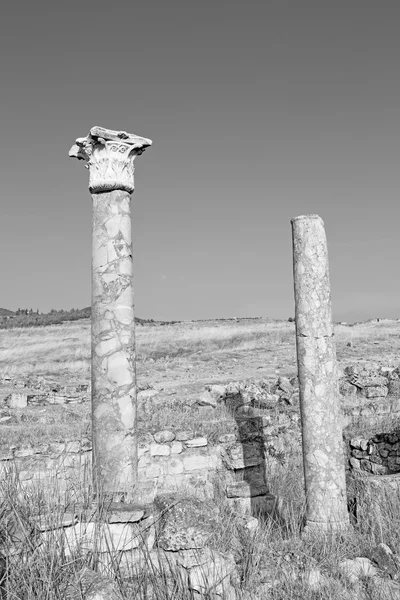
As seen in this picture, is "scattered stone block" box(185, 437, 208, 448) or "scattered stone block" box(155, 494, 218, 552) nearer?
"scattered stone block" box(155, 494, 218, 552)

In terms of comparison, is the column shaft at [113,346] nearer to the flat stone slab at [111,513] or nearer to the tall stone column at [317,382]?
the flat stone slab at [111,513]

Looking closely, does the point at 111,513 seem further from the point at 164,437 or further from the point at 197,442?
the point at 197,442

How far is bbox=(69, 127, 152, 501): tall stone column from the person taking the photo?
6418mm

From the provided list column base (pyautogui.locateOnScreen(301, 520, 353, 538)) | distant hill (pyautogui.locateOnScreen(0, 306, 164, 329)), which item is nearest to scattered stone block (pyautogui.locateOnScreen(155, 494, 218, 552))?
column base (pyautogui.locateOnScreen(301, 520, 353, 538))

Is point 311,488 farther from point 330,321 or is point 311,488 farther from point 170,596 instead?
point 170,596

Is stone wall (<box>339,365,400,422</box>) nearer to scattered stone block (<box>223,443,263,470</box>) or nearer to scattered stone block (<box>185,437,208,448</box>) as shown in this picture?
scattered stone block (<box>223,443,263,470</box>)

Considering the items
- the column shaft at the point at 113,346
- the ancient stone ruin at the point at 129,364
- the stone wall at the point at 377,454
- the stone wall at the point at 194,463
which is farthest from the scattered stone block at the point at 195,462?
the stone wall at the point at 377,454

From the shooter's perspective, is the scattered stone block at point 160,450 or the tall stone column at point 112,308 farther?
the scattered stone block at point 160,450

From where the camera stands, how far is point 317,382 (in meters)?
6.20

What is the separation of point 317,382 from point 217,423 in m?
4.44

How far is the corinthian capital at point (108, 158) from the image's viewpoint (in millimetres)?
6867

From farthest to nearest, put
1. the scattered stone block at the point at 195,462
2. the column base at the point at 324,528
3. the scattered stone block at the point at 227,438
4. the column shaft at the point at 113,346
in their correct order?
the scattered stone block at the point at 227,438
the scattered stone block at the point at 195,462
the column shaft at the point at 113,346
the column base at the point at 324,528

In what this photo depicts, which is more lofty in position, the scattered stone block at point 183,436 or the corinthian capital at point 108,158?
the corinthian capital at point 108,158

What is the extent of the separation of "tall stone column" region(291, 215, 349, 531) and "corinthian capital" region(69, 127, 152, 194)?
7.89 feet
